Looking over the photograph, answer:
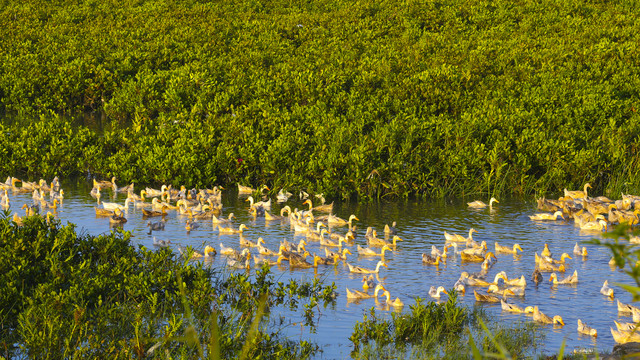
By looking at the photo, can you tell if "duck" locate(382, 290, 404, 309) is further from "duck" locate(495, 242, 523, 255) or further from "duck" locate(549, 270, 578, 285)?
"duck" locate(495, 242, 523, 255)

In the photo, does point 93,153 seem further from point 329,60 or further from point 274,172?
point 329,60

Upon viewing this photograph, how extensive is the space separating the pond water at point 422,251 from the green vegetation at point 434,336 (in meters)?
0.30

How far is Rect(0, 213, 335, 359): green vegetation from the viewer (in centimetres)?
928

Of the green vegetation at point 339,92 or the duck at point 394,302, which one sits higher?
the green vegetation at point 339,92

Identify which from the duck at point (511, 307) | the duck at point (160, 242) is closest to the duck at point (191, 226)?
the duck at point (160, 242)

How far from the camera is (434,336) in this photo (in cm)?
1055

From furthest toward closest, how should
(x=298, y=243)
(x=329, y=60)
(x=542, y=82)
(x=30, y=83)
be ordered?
(x=329, y=60), (x=30, y=83), (x=542, y=82), (x=298, y=243)

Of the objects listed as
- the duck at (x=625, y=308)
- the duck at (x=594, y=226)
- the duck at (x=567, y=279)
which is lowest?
the duck at (x=594, y=226)

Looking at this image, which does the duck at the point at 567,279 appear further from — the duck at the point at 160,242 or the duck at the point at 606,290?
the duck at the point at 160,242

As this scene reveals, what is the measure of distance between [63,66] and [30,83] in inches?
69.4

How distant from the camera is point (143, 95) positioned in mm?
29594

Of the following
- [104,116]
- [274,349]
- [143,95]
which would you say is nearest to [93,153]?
[143,95]

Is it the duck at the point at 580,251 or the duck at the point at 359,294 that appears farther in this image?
the duck at the point at 580,251

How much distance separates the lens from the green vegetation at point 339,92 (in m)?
21.7
